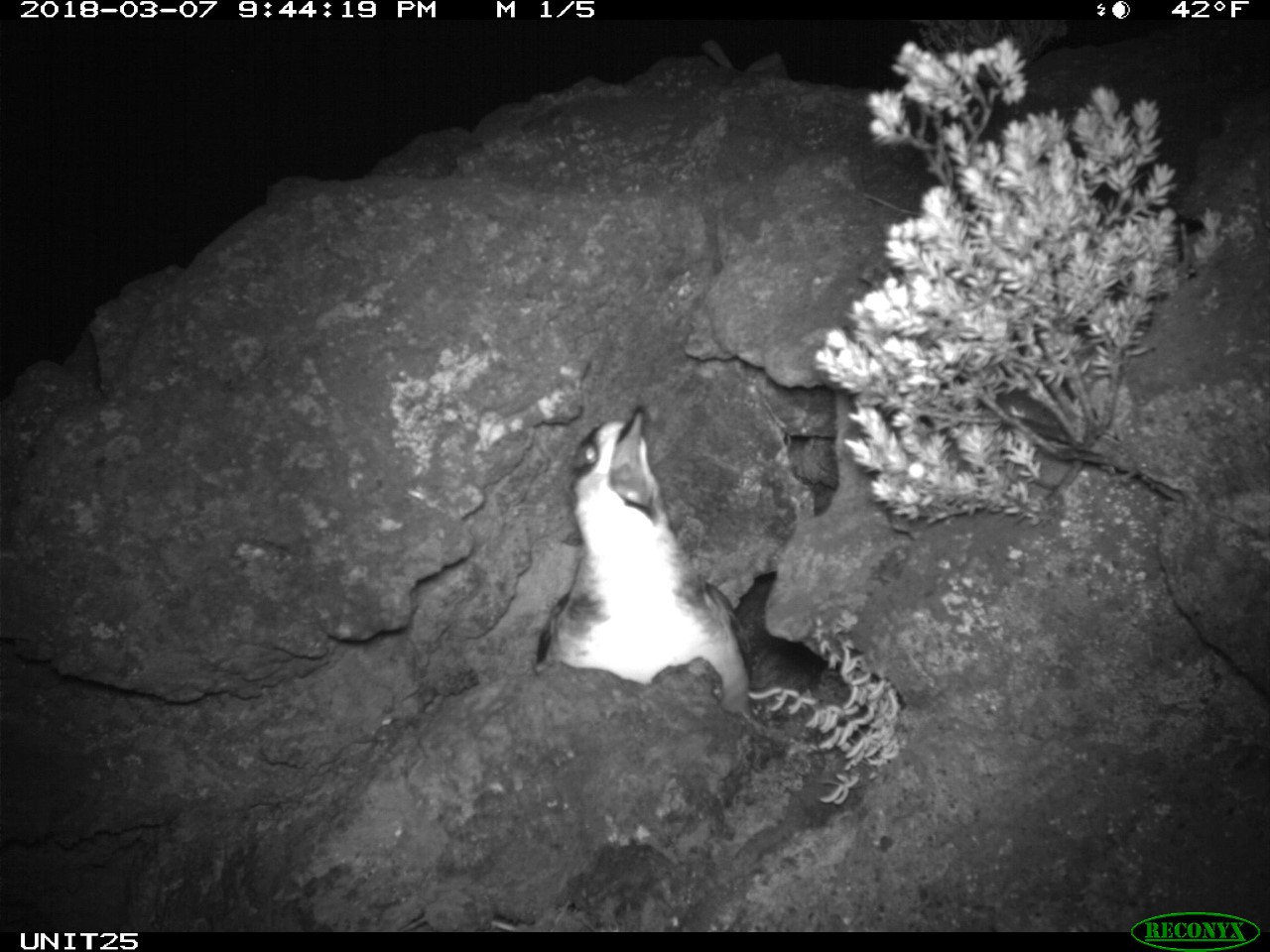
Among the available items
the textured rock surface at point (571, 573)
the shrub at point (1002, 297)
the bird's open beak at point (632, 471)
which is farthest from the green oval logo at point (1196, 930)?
the bird's open beak at point (632, 471)

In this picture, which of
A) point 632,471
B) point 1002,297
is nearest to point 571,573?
point 632,471

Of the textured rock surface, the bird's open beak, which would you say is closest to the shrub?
the textured rock surface

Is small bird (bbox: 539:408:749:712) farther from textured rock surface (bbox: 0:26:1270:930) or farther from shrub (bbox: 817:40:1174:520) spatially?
shrub (bbox: 817:40:1174:520)

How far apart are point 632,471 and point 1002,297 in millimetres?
1560

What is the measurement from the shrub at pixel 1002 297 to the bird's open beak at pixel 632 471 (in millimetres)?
1030

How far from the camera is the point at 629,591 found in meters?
3.37

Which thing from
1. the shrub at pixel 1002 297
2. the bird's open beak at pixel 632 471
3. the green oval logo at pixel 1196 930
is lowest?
the green oval logo at pixel 1196 930

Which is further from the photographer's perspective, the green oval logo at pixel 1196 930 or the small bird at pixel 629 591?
the small bird at pixel 629 591

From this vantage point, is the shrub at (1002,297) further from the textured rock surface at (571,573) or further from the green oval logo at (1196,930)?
the green oval logo at (1196,930)

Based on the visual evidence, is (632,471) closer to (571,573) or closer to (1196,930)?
(571,573)

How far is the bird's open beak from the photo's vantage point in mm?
3307

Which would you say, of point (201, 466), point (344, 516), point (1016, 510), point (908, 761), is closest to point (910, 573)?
point (1016, 510)

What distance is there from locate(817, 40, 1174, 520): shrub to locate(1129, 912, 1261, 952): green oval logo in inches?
47.9

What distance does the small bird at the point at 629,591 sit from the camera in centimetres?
335
